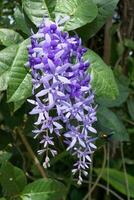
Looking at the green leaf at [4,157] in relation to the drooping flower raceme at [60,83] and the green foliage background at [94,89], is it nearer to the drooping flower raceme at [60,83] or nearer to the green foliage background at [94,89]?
the green foliage background at [94,89]

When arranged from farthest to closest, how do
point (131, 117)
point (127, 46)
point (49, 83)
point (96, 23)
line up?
1. point (127, 46)
2. point (131, 117)
3. point (96, 23)
4. point (49, 83)

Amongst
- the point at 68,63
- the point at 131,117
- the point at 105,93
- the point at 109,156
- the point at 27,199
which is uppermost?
the point at 68,63

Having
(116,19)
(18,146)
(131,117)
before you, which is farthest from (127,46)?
(18,146)

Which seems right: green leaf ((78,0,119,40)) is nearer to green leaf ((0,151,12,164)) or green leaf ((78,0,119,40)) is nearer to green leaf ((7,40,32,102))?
green leaf ((7,40,32,102))

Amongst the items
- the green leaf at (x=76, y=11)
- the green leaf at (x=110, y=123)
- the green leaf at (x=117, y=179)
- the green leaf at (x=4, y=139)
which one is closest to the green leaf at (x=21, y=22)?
the green leaf at (x=76, y=11)

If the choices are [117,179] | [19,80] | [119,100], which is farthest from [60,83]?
[117,179]

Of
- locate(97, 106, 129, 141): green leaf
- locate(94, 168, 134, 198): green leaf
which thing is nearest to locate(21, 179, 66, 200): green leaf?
locate(97, 106, 129, 141): green leaf

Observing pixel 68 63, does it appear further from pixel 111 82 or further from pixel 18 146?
pixel 18 146
